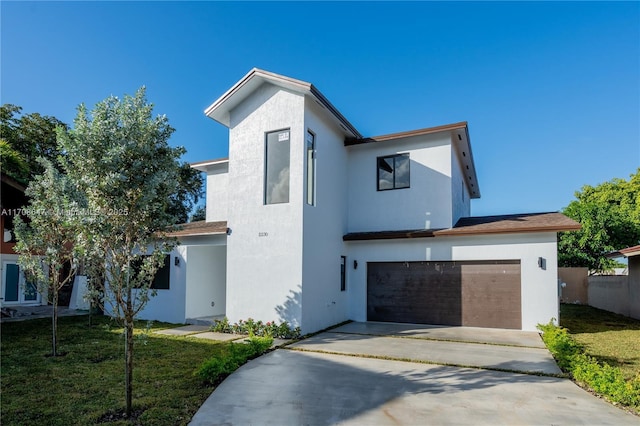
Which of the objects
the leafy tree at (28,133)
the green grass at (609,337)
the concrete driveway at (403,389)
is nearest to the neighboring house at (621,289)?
the green grass at (609,337)

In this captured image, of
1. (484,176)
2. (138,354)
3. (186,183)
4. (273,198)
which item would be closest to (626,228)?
(484,176)

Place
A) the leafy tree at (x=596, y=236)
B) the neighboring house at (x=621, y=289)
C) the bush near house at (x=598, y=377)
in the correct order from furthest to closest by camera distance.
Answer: the leafy tree at (x=596, y=236)
the neighboring house at (x=621, y=289)
the bush near house at (x=598, y=377)

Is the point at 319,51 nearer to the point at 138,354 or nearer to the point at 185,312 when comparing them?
the point at 185,312

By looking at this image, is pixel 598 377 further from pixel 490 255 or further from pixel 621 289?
pixel 621 289

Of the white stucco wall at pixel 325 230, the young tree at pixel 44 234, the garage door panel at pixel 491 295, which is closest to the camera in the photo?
the young tree at pixel 44 234

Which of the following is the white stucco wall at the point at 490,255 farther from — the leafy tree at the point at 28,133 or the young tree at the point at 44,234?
the leafy tree at the point at 28,133

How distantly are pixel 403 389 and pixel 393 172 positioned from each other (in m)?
8.65

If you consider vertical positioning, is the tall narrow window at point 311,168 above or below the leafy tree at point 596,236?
above

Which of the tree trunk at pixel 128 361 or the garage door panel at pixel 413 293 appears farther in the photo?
the garage door panel at pixel 413 293

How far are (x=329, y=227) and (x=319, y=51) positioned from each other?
838 cm

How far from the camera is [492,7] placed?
1206cm

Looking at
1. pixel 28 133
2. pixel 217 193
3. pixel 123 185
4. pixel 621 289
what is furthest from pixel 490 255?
pixel 28 133

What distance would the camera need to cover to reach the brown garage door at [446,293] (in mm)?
11117

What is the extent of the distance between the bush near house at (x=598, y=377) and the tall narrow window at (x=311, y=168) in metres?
6.86
